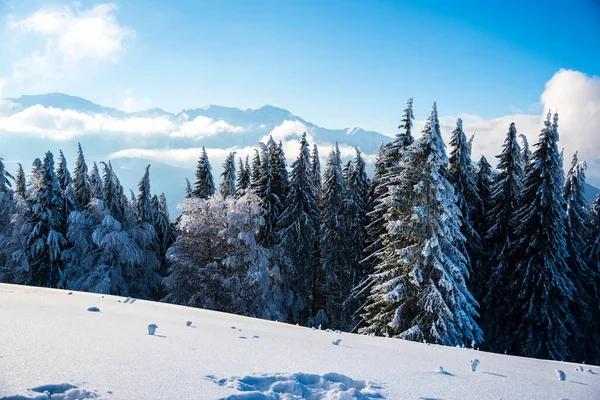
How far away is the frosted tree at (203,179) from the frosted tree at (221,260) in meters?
10.3

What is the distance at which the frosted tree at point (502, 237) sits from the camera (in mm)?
22734

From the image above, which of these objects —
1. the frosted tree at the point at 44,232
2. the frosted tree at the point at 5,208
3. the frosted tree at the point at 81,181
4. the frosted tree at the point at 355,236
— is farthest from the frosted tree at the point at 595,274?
the frosted tree at the point at 5,208

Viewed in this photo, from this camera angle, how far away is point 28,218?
27125mm

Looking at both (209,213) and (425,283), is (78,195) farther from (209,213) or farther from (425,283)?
(425,283)

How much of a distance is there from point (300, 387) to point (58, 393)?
6.61ft

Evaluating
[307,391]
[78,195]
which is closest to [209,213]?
[78,195]

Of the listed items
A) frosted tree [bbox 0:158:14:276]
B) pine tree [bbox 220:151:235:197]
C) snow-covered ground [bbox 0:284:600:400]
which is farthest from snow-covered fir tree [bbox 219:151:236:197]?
snow-covered ground [bbox 0:284:600:400]

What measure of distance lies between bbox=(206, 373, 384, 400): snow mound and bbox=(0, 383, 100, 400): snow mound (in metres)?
1.03

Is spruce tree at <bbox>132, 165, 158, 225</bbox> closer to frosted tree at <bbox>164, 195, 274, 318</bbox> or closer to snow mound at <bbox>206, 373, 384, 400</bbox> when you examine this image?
frosted tree at <bbox>164, 195, 274, 318</bbox>

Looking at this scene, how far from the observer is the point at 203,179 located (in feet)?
120

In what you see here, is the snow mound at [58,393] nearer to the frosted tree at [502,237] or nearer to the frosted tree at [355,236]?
the frosted tree at [502,237]

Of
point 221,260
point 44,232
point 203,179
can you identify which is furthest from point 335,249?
point 44,232

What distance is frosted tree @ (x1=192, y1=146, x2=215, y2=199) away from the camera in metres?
36.0

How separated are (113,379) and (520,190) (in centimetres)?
2609
